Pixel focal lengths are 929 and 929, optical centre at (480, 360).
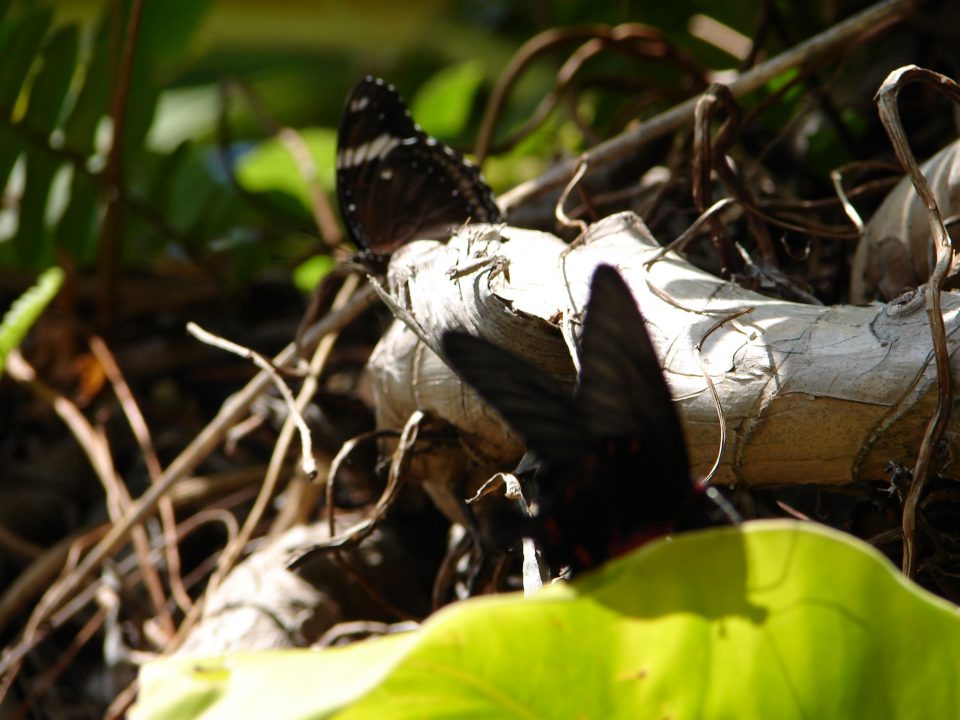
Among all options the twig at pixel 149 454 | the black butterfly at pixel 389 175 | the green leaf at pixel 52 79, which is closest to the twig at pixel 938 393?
the black butterfly at pixel 389 175

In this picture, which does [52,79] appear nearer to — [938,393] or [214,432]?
[214,432]

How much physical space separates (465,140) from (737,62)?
56 cm

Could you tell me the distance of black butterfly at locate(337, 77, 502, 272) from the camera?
3.27 feet

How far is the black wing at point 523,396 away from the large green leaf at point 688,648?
7 centimetres

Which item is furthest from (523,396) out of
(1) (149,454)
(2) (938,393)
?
(1) (149,454)

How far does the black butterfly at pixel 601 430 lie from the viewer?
46cm

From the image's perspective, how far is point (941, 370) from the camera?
0.52m

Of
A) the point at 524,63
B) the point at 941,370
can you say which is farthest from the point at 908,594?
the point at 524,63

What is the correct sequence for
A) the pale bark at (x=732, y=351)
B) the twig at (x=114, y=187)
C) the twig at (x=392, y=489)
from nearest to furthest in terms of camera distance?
1. the pale bark at (x=732, y=351)
2. the twig at (x=392, y=489)
3. the twig at (x=114, y=187)

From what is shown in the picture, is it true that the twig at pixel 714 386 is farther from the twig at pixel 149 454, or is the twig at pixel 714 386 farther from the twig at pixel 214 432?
the twig at pixel 149 454

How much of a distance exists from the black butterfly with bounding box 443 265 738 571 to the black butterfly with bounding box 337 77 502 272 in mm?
523

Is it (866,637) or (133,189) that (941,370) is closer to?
(866,637)

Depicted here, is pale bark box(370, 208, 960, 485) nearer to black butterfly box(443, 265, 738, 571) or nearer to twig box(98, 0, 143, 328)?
black butterfly box(443, 265, 738, 571)

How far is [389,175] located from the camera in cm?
105
